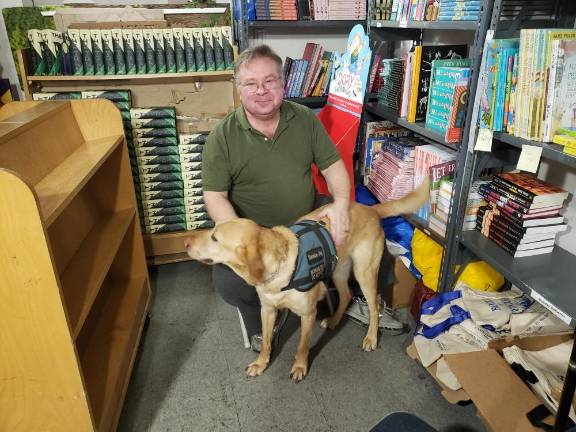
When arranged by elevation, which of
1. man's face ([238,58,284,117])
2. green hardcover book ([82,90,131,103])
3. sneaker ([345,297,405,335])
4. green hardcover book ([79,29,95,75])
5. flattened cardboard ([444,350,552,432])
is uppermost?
green hardcover book ([79,29,95,75])

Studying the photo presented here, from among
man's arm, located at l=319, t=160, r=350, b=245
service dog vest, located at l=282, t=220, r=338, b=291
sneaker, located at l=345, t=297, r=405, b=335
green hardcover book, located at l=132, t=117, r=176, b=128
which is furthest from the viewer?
green hardcover book, located at l=132, t=117, r=176, b=128

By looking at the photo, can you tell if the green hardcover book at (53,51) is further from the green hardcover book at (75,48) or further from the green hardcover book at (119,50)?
the green hardcover book at (119,50)

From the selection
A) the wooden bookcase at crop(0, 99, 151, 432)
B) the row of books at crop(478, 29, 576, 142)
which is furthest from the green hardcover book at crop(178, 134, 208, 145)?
the row of books at crop(478, 29, 576, 142)

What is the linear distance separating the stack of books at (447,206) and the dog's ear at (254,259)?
3.36 feet

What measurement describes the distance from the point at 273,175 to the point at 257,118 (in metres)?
0.28

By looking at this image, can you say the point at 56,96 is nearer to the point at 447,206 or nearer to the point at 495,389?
the point at 447,206

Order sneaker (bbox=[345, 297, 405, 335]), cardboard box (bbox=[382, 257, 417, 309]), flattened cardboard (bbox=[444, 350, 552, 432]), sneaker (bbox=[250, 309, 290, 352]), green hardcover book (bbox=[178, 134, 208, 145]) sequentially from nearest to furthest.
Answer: flattened cardboard (bbox=[444, 350, 552, 432]), sneaker (bbox=[250, 309, 290, 352]), sneaker (bbox=[345, 297, 405, 335]), cardboard box (bbox=[382, 257, 417, 309]), green hardcover book (bbox=[178, 134, 208, 145])

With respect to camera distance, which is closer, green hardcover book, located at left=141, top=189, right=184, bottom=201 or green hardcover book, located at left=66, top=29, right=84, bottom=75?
green hardcover book, located at left=66, top=29, right=84, bottom=75

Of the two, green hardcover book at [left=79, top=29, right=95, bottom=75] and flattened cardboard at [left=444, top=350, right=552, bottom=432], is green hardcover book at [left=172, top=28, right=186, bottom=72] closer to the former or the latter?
green hardcover book at [left=79, top=29, right=95, bottom=75]

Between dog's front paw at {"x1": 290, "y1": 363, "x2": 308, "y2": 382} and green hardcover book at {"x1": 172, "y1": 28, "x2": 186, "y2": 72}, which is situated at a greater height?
green hardcover book at {"x1": 172, "y1": 28, "x2": 186, "y2": 72}

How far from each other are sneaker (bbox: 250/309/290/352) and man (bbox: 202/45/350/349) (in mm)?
116

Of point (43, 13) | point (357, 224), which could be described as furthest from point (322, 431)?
point (43, 13)

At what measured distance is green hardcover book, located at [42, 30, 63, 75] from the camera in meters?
2.60

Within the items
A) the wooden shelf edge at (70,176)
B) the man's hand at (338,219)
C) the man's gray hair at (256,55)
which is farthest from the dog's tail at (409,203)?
the wooden shelf edge at (70,176)
